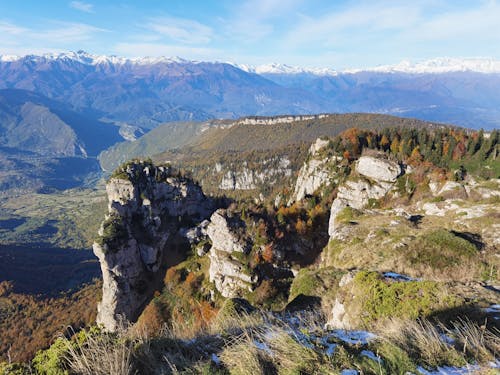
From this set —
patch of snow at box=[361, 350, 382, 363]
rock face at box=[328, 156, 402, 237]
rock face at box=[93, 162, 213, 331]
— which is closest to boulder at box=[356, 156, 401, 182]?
rock face at box=[328, 156, 402, 237]

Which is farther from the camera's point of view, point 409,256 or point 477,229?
point 477,229

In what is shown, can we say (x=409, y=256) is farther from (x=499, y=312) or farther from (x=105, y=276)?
(x=105, y=276)

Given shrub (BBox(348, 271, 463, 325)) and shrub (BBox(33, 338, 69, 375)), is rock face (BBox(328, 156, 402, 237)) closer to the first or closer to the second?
shrub (BBox(348, 271, 463, 325))

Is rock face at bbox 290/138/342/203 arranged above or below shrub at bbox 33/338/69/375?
below

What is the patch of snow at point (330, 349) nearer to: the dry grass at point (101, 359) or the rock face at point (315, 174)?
the dry grass at point (101, 359)

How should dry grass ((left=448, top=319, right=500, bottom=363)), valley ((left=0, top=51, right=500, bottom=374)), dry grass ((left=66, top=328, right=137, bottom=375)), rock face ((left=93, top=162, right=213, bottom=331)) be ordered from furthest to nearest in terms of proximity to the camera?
rock face ((left=93, top=162, right=213, bottom=331)) → valley ((left=0, top=51, right=500, bottom=374)) → dry grass ((left=448, top=319, right=500, bottom=363)) → dry grass ((left=66, top=328, right=137, bottom=375))

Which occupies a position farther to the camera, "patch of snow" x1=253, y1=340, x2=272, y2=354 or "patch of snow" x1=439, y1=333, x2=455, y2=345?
"patch of snow" x1=439, y1=333, x2=455, y2=345

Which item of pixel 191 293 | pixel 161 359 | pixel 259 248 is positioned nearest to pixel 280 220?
pixel 259 248
